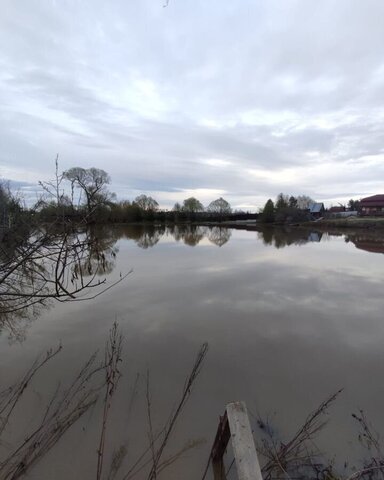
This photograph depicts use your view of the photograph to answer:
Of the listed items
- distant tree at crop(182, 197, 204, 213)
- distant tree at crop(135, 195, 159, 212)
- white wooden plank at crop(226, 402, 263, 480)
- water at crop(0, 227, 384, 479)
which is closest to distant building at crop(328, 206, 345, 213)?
distant tree at crop(182, 197, 204, 213)

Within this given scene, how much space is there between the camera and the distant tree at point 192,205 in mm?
91981

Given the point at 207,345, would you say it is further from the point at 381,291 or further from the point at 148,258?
the point at 148,258

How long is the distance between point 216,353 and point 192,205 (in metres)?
87.5

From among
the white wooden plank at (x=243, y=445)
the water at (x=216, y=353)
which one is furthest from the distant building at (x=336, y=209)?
the white wooden plank at (x=243, y=445)

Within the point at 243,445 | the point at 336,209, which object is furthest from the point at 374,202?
the point at 243,445

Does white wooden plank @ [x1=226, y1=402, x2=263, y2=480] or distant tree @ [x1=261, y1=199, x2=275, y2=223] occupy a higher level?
distant tree @ [x1=261, y1=199, x2=275, y2=223]

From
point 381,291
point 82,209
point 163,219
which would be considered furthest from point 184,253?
point 163,219

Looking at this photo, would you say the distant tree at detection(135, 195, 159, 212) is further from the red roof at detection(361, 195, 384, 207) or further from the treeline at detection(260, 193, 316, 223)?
the red roof at detection(361, 195, 384, 207)

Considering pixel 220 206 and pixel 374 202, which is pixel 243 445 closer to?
pixel 374 202

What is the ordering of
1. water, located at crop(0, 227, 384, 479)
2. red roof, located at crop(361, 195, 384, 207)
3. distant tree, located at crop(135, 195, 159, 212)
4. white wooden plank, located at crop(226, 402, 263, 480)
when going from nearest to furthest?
white wooden plank, located at crop(226, 402, 263, 480) → water, located at crop(0, 227, 384, 479) → red roof, located at crop(361, 195, 384, 207) → distant tree, located at crop(135, 195, 159, 212)

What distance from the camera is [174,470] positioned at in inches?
146

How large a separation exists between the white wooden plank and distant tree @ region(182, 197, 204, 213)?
87459 millimetres

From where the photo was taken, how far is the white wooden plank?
2.11 meters

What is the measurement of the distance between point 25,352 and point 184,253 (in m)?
15.9
